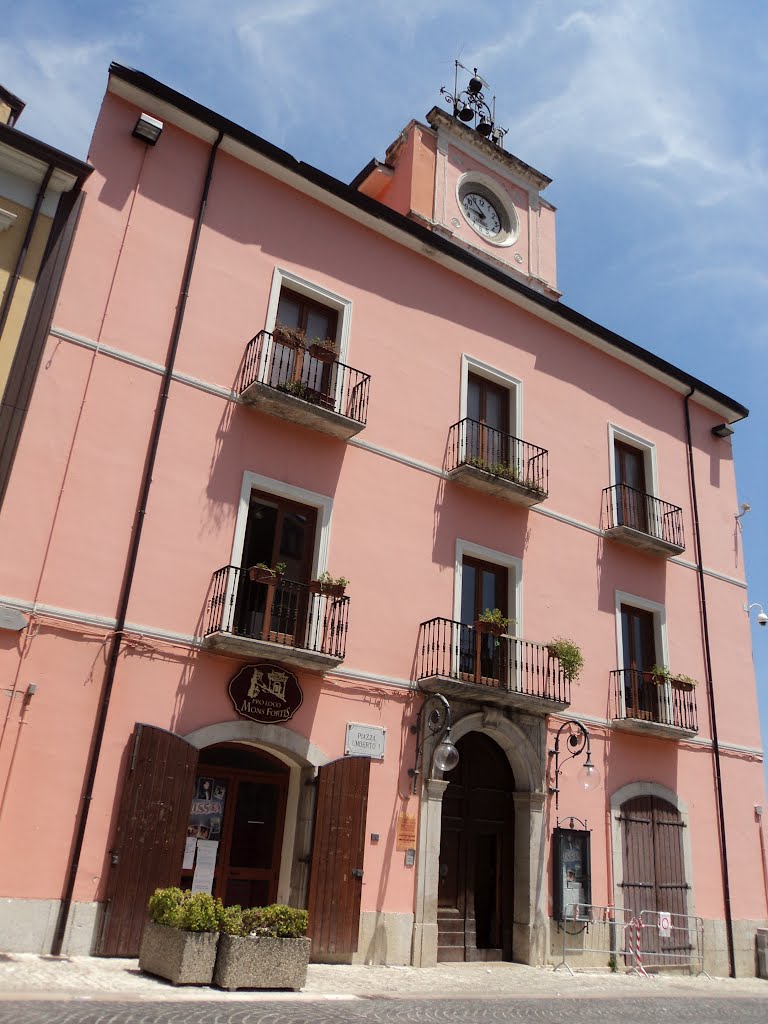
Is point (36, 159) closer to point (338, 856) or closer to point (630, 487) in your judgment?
point (338, 856)

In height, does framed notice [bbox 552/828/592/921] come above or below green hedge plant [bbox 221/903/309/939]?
above

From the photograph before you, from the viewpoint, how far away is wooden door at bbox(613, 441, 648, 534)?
17.1 meters

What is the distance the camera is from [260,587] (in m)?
12.1

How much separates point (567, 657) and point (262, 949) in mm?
7335

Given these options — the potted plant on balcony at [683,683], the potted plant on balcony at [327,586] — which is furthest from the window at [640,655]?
the potted plant on balcony at [327,586]

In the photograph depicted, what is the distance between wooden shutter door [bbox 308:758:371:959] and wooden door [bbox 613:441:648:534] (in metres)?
7.66

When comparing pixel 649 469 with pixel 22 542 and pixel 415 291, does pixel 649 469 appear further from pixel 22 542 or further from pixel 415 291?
pixel 22 542

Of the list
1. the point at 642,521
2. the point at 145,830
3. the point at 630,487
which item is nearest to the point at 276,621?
the point at 145,830

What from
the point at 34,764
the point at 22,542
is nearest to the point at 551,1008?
the point at 34,764

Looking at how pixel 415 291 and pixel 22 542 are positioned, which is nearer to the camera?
pixel 22 542

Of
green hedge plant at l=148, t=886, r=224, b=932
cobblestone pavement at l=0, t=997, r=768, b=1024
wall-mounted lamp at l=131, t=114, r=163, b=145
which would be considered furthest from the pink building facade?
cobblestone pavement at l=0, t=997, r=768, b=1024

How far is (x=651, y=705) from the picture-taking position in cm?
1595

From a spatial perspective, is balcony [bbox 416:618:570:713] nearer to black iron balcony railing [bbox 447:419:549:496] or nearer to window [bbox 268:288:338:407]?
black iron balcony railing [bbox 447:419:549:496]

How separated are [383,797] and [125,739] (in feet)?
12.7
